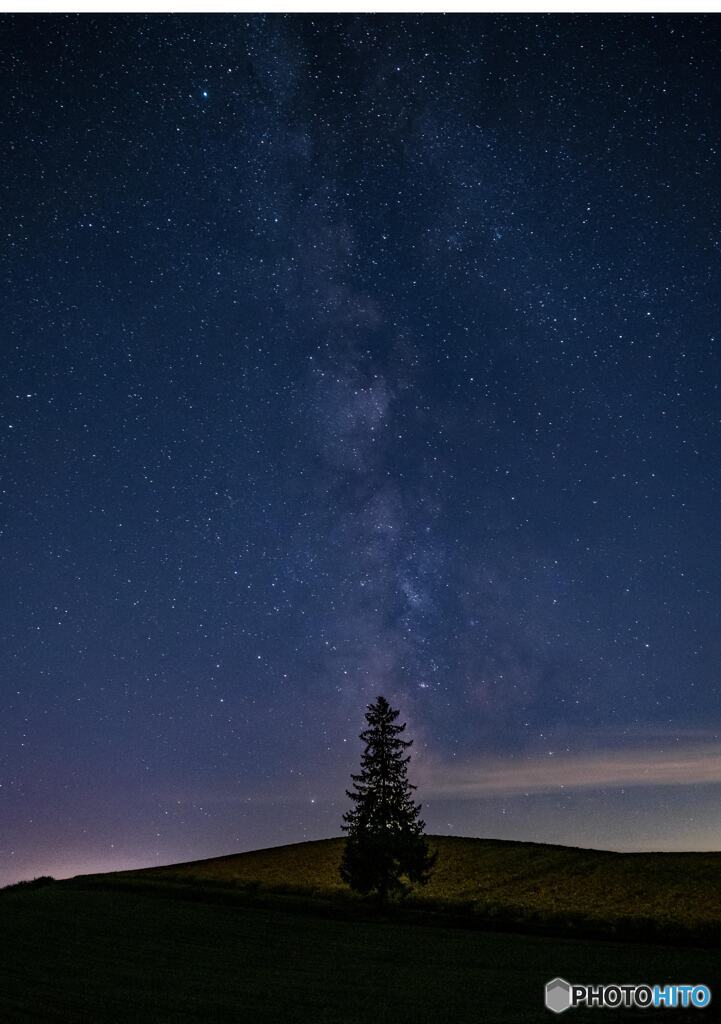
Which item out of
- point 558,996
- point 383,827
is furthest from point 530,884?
point 558,996

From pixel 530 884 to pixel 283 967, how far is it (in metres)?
31.8

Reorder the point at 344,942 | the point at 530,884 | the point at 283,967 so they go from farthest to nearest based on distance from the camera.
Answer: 1. the point at 530,884
2. the point at 344,942
3. the point at 283,967

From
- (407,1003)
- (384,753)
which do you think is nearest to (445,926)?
(384,753)

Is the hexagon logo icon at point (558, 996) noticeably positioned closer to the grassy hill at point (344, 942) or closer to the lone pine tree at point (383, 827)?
the grassy hill at point (344, 942)

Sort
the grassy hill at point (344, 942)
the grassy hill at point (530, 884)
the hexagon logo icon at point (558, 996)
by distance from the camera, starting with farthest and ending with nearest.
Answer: the grassy hill at point (530, 884) → the grassy hill at point (344, 942) → the hexagon logo icon at point (558, 996)

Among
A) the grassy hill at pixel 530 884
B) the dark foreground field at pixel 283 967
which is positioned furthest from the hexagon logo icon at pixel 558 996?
the grassy hill at pixel 530 884

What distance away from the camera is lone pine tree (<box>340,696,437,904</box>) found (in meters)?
43.6

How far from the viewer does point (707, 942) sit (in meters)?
32.9

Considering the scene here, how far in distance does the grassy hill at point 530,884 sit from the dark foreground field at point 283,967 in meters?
4.27

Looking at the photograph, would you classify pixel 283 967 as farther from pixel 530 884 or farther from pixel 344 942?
pixel 530 884

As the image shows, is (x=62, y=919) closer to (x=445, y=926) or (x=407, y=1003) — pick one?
(x=445, y=926)

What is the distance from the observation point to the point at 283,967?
25781mm

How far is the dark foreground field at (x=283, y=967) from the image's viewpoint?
18.1 m

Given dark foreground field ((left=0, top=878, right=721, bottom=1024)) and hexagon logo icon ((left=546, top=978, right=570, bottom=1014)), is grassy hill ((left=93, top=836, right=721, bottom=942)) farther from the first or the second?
hexagon logo icon ((left=546, top=978, right=570, bottom=1014))
